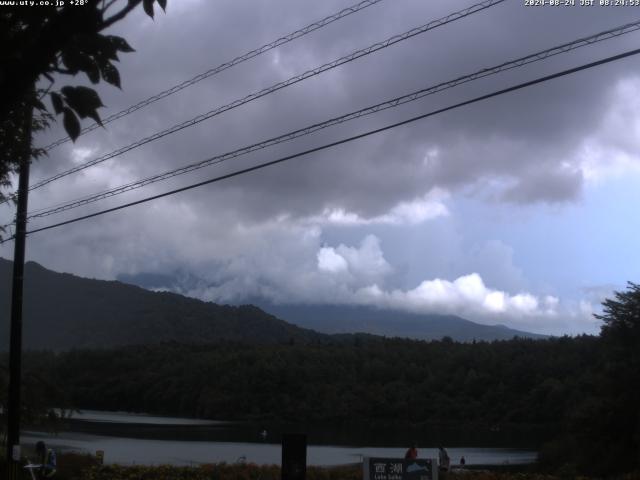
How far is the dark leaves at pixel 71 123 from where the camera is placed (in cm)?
420

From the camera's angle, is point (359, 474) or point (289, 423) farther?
point (289, 423)

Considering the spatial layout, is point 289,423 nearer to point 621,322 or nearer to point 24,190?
point 621,322

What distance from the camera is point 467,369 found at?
99938 millimetres

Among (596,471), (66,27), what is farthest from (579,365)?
(66,27)

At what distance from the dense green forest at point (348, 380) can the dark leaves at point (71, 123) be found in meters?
75.3

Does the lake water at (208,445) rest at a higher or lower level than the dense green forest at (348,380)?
lower

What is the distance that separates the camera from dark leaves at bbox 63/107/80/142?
420 centimetres

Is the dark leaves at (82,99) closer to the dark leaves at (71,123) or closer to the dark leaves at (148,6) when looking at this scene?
the dark leaves at (71,123)

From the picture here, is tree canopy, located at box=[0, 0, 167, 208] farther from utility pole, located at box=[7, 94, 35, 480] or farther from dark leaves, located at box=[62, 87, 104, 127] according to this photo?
utility pole, located at box=[7, 94, 35, 480]

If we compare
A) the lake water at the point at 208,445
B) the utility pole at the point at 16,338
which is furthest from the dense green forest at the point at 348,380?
the utility pole at the point at 16,338

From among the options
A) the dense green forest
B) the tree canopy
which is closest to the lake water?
the dense green forest

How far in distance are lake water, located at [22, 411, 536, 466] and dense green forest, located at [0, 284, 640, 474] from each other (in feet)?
22.0

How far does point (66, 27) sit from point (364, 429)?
9415 cm

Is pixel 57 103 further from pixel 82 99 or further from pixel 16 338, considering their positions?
pixel 16 338
